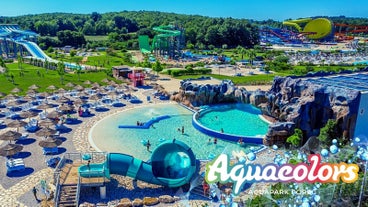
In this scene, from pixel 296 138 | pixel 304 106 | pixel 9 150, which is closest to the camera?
pixel 9 150

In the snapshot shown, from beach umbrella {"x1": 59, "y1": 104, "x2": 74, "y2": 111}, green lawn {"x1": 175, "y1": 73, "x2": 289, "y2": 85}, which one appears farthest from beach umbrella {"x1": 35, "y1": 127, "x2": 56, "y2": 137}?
green lawn {"x1": 175, "y1": 73, "x2": 289, "y2": 85}

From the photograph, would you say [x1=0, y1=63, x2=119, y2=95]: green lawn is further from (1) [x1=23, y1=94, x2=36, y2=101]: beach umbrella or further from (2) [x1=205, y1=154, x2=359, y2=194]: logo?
(2) [x1=205, y1=154, x2=359, y2=194]: logo

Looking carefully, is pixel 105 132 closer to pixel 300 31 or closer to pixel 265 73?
pixel 265 73

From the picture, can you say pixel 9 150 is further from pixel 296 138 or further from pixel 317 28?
pixel 317 28

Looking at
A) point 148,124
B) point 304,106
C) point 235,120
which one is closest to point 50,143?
point 148,124

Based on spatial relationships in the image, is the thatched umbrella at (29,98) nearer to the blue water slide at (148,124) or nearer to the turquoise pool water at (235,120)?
the blue water slide at (148,124)

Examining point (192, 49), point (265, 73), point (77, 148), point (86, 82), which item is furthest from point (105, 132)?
point (192, 49)
